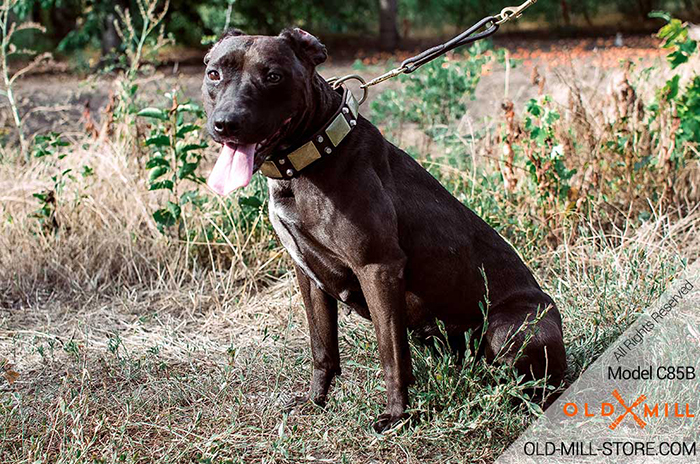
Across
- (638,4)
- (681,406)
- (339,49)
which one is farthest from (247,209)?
(638,4)

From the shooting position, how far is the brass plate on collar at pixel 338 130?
2.38 metres

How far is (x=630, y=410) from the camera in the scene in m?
2.64

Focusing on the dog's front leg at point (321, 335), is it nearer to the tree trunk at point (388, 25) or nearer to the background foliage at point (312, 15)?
the background foliage at point (312, 15)

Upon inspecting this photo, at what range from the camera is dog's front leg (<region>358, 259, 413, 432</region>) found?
2.40 metres

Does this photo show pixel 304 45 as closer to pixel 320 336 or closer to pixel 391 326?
pixel 391 326

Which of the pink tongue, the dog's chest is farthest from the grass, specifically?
the pink tongue

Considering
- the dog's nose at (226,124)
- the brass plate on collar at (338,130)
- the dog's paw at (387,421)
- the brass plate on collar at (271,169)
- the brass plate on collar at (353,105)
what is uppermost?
the dog's nose at (226,124)

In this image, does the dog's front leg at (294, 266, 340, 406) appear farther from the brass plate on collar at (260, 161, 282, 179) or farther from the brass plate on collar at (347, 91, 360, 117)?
the brass plate on collar at (347, 91, 360, 117)

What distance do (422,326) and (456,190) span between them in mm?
1749

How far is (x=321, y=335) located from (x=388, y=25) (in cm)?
1016

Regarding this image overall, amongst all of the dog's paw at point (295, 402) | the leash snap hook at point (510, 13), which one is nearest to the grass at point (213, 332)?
the dog's paw at point (295, 402)

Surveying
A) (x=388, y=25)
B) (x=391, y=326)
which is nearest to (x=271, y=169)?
(x=391, y=326)

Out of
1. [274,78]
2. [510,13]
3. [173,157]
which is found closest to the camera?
[274,78]

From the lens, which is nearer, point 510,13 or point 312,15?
point 510,13
